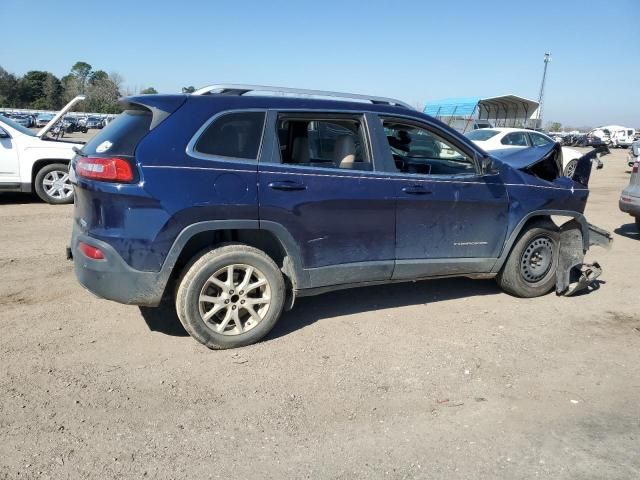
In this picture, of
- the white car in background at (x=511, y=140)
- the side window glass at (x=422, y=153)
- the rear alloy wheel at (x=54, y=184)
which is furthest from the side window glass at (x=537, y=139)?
the rear alloy wheel at (x=54, y=184)

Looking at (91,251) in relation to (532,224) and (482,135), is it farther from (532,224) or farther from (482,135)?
(482,135)

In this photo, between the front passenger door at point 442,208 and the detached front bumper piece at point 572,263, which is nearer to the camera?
the front passenger door at point 442,208

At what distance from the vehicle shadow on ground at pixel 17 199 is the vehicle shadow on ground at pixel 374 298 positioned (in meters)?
7.20

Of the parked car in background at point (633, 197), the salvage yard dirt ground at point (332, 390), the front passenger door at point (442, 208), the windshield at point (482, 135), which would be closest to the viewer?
the salvage yard dirt ground at point (332, 390)

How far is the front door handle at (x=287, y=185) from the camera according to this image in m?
3.83

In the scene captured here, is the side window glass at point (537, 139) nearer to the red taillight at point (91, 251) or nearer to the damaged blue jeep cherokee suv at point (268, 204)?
the damaged blue jeep cherokee suv at point (268, 204)

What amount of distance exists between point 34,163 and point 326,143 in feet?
23.1

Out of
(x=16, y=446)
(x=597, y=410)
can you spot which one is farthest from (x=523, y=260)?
(x=16, y=446)

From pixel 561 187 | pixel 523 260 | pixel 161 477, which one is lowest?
pixel 161 477

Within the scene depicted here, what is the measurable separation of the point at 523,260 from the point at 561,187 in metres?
0.84

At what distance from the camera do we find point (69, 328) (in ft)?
13.8

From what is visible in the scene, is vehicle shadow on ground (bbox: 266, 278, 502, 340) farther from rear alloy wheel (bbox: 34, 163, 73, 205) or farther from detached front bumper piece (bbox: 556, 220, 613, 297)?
rear alloy wheel (bbox: 34, 163, 73, 205)

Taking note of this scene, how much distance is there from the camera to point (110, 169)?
351cm

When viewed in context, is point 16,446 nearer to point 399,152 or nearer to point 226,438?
point 226,438
